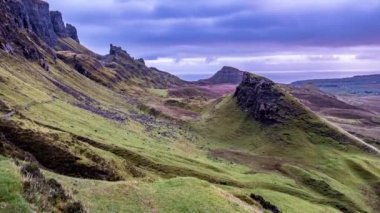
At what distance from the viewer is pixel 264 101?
523 feet

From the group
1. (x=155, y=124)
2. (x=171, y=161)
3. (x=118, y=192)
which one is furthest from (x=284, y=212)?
(x=155, y=124)

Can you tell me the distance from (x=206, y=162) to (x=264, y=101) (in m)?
63.7

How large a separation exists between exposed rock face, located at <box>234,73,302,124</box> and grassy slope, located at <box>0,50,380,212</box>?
150 inches

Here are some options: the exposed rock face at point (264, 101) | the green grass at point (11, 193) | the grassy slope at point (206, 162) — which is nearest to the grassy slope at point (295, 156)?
the grassy slope at point (206, 162)

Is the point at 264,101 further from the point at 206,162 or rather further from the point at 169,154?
the point at 169,154

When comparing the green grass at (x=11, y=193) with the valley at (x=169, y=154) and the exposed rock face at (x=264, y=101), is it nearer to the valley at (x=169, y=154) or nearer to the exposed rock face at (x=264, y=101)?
the valley at (x=169, y=154)

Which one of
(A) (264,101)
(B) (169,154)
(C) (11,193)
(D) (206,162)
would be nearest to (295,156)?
(A) (264,101)

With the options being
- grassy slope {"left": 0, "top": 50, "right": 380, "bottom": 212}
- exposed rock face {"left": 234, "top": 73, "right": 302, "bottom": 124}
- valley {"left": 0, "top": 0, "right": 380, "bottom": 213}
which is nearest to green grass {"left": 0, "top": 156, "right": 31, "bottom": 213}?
valley {"left": 0, "top": 0, "right": 380, "bottom": 213}

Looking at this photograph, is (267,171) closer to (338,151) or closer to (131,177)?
(338,151)

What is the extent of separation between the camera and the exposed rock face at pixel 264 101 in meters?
151

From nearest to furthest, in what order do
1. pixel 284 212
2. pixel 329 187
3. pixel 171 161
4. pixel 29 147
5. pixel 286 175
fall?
pixel 29 147 → pixel 284 212 → pixel 171 161 → pixel 329 187 → pixel 286 175

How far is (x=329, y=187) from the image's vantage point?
10250 centimetres

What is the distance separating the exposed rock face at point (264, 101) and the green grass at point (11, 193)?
12502 cm

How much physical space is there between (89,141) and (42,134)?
2654cm
